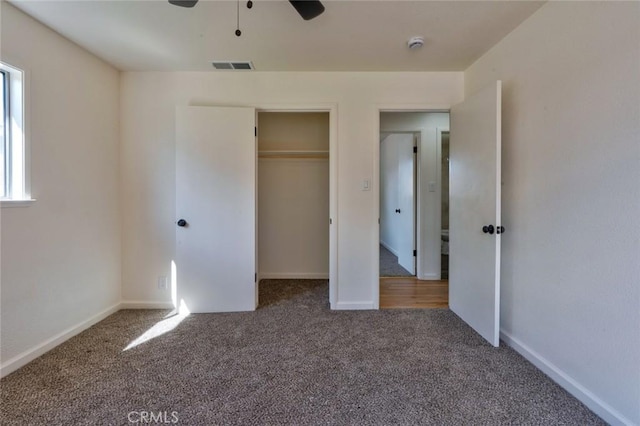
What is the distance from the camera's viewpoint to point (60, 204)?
2.15 m

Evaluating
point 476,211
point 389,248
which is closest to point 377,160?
point 476,211

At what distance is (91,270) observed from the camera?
8.03 ft

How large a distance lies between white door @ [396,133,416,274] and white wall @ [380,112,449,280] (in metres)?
0.21

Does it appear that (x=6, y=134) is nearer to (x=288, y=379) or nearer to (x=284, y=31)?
(x=284, y=31)

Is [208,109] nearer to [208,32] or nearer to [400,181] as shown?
[208,32]

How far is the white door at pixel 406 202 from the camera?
4109 mm

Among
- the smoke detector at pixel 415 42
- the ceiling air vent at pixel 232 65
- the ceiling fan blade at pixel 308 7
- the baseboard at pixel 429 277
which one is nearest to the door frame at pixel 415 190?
the baseboard at pixel 429 277

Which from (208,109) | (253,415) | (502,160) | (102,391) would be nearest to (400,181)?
(502,160)

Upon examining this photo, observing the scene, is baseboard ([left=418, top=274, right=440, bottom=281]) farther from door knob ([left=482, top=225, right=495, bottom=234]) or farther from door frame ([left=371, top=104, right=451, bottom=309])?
door knob ([left=482, top=225, right=495, bottom=234])

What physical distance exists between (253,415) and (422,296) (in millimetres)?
2354

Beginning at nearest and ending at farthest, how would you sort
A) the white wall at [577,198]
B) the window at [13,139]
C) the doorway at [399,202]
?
the white wall at [577,198] → the window at [13,139] → the doorway at [399,202]

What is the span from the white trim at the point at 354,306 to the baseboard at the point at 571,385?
3.83ft

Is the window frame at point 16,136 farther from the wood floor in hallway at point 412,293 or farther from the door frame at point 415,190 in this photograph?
the door frame at point 415,190

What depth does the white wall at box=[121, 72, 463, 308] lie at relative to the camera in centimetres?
275
